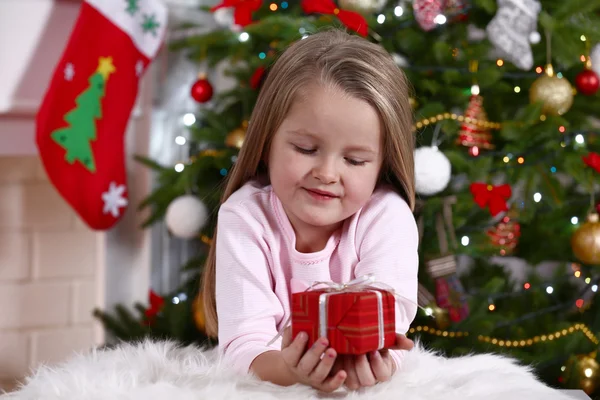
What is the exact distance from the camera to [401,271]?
3.97 feet

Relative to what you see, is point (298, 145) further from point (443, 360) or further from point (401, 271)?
point (443, 360)

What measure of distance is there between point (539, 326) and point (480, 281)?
0.75 feet

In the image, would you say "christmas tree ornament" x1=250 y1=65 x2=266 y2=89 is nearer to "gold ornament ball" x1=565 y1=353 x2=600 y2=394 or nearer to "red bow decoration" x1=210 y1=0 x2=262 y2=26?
"red bow decoration" x1=210 y1=0 x2=262 y2=26

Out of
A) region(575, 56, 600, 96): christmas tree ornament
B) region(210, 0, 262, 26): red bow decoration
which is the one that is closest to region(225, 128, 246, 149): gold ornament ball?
region(210, 0, 262, 26): red bow decoration

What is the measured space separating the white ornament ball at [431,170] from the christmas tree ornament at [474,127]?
0.49ft

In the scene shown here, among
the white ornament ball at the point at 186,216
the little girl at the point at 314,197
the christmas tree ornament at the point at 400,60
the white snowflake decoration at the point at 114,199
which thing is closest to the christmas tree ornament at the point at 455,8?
the christmas tree ornament at the point at 400,60

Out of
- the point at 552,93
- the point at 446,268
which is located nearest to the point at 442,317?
the point at 446,268

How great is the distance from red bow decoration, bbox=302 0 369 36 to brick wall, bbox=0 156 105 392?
3.36ft

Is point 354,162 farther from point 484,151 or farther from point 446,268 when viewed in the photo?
point 484,151

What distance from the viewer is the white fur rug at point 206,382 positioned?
3.04ft

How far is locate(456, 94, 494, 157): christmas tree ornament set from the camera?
1883mm

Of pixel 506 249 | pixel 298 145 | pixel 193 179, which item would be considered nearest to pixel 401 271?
pixel 298 145

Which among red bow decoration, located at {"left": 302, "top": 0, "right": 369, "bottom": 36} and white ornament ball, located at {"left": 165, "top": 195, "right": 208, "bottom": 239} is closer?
red bow decoration, located at {"left": 302, "top": 0, "right": 369, "bottom": 36}

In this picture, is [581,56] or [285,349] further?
[581,56]
